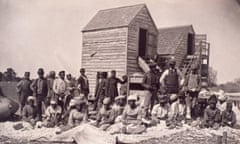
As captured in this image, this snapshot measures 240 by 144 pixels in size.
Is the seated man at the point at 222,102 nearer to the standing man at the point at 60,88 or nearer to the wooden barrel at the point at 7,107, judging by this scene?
the standing man at the point at 60,88

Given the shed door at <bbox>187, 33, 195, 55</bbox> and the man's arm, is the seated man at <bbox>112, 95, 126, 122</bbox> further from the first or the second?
the shed door at <bbox>187, 33, 195, 55</bbox>

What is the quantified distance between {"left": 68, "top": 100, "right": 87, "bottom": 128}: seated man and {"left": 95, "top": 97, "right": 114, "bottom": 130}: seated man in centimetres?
8

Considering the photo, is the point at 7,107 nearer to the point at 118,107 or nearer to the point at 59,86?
the point at 59,86

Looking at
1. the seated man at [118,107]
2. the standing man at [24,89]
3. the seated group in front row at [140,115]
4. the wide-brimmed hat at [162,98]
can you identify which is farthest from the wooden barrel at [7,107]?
the wide-brimmed hat at [162,98]

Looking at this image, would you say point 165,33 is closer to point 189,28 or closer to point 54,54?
point 189,28

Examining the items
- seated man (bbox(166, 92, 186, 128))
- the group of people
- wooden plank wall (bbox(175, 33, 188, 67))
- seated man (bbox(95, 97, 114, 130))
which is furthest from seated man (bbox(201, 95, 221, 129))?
seated man (bbox(95, 97, 114, 130))

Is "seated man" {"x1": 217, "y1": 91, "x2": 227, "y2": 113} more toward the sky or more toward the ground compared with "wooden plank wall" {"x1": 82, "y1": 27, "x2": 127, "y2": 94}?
more toward the ground

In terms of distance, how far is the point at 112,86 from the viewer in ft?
6.81

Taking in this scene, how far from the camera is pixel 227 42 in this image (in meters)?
2.08

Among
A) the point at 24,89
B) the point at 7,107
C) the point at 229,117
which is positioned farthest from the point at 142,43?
the point at 7,107

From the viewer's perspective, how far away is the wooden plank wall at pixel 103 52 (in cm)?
205

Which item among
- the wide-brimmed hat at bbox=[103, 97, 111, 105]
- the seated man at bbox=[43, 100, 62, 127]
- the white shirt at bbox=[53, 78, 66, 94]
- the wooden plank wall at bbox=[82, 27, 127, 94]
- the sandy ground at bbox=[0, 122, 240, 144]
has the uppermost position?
the wooden plank wall at bbox=[82, 27, 127, 94]

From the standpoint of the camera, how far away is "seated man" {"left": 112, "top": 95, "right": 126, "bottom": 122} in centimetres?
206

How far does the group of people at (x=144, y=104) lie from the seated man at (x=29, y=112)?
0.25 ft
